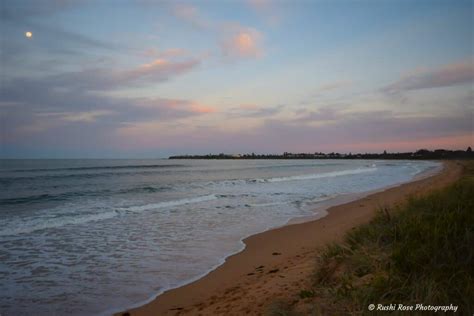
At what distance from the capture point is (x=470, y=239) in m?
3.84

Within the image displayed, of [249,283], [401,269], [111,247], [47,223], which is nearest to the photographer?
[401,269]

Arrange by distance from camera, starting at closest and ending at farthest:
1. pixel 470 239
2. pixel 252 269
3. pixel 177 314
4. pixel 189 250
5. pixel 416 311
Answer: pixel 416 311
pixel 470 239
pixel 177 314
pixel 252 269
pixel 189 250

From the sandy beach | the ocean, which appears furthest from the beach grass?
the ocean

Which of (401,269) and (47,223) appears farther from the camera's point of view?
(47,223)

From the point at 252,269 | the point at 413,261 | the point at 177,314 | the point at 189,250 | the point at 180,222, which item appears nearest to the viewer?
the point at 413,261

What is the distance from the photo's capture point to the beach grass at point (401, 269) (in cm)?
314

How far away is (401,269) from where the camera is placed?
3.57 metres

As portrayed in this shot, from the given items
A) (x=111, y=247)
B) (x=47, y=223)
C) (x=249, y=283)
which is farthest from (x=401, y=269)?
(x=47, y=223)

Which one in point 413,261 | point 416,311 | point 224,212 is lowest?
point 224,212

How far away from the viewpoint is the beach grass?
124 inches

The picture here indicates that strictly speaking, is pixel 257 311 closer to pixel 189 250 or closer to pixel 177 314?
pixel 177 314

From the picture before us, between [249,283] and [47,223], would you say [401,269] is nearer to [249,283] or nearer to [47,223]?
[249,283]

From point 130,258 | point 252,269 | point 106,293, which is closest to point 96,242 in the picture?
point 130,258

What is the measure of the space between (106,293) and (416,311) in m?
5.06
